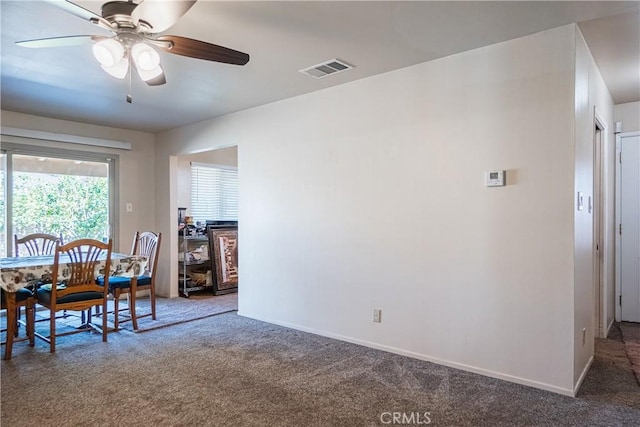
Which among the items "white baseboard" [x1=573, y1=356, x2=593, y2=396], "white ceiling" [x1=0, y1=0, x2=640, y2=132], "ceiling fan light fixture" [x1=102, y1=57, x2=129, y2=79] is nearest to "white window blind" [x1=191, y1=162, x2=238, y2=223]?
"white ceiling" [x1=0, y1=0, x2=640, y2=132]

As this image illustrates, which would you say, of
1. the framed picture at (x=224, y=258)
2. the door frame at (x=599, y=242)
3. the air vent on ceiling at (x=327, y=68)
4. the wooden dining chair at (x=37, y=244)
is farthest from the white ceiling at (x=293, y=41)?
the framed picture at (x=224, y=258)

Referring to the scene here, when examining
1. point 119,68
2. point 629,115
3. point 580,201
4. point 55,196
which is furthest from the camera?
point 55,196

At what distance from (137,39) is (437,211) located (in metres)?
2.32

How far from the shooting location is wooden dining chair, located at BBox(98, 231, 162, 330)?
4.07m

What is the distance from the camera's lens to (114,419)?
7.57ft

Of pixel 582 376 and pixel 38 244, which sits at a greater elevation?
pixel 38 244

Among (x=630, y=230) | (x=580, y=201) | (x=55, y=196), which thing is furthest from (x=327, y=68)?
(x=55, y=196)

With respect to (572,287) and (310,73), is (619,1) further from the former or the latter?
(310,73)

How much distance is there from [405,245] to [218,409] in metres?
1.83

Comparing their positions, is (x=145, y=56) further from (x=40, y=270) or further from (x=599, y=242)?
(x=599, y=242)

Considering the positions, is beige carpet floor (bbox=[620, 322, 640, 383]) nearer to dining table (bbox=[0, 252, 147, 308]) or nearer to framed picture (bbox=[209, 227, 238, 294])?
dining table (bbox=[0, 252, 147, 308])

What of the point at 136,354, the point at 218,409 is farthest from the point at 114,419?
the point at 136,354

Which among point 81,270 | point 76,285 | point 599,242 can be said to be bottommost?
point 76,285

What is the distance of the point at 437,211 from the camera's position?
3119mm
